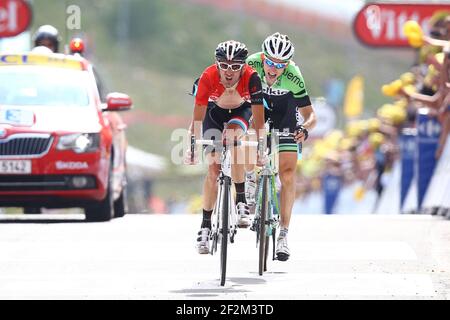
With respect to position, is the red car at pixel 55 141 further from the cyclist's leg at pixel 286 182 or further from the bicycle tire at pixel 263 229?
the bicycle tire at pixel 263 229

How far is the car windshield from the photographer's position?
731 inches

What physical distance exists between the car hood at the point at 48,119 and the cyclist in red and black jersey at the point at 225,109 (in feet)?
18.0

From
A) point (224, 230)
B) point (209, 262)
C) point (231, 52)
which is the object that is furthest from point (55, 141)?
point (224, 230)

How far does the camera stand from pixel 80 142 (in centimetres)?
1803

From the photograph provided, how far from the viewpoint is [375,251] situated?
14.6 meters

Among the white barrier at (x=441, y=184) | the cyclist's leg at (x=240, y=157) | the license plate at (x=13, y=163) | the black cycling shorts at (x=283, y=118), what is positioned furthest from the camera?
the white barrier at (x=441, y=184)

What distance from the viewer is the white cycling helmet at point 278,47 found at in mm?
12742

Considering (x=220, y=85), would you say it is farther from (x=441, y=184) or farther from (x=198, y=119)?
(x=441, y=184)

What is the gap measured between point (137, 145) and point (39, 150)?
113 metres

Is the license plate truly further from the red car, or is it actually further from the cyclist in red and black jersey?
the cyclist in red and black jersey

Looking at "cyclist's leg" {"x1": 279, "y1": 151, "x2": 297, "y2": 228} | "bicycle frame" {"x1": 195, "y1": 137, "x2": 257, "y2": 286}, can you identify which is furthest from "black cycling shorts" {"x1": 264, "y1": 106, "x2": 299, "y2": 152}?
"bicycle frame" {"x1": 195, "y1": 137, "x2": 257, "y2": 286}

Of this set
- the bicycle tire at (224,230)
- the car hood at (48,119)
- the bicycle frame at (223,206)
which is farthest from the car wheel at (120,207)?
the bicycle tire at (224,230)

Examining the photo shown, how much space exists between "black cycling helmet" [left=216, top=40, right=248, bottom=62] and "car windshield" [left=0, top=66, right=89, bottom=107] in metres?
6.66
